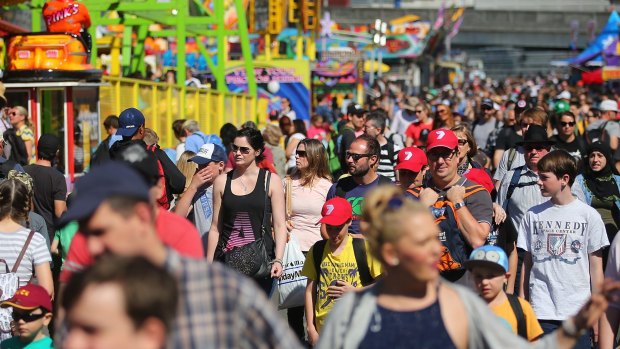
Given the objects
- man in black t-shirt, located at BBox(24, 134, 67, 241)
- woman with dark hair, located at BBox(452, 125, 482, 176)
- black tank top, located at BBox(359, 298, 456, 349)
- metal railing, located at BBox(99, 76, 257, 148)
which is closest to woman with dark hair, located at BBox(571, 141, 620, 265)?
woman with dark hair, located at BBox(452, 125, 482, 176)

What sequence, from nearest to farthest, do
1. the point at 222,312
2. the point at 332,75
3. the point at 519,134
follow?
the point at 222,312 < the point at 519,134 < the point at 332,75

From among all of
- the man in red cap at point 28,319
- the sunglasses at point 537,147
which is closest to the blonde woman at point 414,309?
the man in red cap at point 28,319

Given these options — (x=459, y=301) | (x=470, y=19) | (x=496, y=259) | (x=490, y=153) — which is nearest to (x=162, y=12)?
(x=490, y=153)

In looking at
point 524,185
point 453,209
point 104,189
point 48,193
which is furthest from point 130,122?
point 104,189

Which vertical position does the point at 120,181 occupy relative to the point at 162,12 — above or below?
below

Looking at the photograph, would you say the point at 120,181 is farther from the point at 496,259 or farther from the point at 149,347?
the point at 496,259

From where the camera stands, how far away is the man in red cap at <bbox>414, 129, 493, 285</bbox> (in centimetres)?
640

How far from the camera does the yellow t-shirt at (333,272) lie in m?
6.63

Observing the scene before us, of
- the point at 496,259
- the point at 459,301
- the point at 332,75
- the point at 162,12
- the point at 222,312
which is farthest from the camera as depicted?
the point at 332,75

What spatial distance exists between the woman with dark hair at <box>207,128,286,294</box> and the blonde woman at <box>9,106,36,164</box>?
4152mm

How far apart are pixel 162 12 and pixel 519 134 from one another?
8336 millimetres

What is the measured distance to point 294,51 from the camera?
117 ft

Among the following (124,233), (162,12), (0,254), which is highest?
(162,12)

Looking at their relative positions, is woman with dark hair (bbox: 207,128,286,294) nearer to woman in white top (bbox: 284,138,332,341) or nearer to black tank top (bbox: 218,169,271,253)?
black tank top (bbox: 218,169,271,253)
